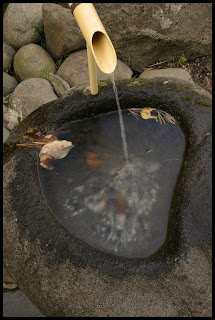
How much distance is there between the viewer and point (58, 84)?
3.86 metres

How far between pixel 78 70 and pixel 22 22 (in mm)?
942

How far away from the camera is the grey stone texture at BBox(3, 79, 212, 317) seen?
70.4 inches

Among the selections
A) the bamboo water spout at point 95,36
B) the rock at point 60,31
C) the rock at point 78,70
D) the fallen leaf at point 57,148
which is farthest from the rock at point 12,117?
the bamboo water spout at point 95,36

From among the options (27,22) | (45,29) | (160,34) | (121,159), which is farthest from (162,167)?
(27,22)

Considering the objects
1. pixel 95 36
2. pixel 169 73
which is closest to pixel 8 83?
pixel 169 73

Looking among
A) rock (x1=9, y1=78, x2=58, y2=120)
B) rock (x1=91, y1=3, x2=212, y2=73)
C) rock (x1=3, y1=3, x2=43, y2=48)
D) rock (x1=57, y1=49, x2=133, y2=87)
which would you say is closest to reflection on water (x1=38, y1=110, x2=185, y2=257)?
rock (x1=9, y1=78, x2=58, y2=120)

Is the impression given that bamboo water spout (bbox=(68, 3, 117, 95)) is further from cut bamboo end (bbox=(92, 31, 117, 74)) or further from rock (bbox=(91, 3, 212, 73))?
rock (bbox=(91, 3, 212, 73))

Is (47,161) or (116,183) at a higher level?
(47,161)

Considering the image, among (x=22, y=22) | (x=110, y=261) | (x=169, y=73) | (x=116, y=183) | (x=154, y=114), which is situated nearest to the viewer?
(x=110, y=261)

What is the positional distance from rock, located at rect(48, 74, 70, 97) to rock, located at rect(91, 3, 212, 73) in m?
0.78

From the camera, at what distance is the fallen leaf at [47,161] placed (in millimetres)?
2252

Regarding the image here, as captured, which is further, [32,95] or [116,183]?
[32,95]

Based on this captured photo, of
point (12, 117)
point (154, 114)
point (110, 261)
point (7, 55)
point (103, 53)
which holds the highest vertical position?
point (103, 53)

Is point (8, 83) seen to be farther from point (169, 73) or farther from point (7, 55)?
point (169, 73)
